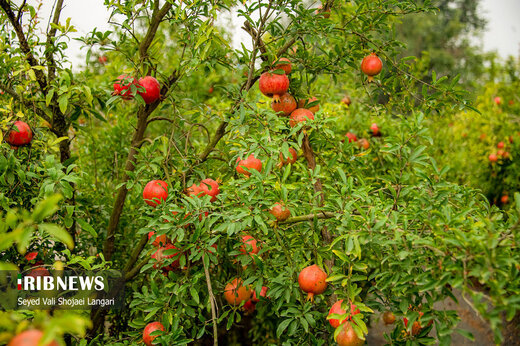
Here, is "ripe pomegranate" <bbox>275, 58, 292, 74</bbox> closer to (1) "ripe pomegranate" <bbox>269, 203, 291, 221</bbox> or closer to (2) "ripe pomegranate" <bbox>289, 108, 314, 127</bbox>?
(2) "ripe pomegranate" <bbox>289, 108, 314, 127</bbox>

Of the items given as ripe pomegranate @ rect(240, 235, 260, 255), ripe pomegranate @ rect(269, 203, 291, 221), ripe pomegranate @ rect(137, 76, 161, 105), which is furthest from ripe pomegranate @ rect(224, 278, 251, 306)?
ripe pomegranate @ rect(137, 76, 161, 105)

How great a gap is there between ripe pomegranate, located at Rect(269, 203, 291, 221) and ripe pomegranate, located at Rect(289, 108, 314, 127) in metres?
0.40

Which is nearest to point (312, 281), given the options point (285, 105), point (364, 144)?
point (285, 105)

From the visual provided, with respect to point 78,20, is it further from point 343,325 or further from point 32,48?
point 343,325

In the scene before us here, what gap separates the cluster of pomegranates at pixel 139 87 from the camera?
1580 millimetres

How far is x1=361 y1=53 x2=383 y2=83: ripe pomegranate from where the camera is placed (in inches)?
64.2

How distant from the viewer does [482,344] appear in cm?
361

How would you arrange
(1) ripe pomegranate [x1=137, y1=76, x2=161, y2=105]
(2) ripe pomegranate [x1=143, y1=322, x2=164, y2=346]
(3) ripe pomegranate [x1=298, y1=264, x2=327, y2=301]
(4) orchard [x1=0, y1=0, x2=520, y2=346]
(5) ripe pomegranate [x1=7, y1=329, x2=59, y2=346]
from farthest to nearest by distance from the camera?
1. (1) ripe pomegranate [x1=137, y1=76, x2=161, y2=105]
2. (2) ripe pomegranate [x1=143, y1=322, x2=164, y2=346]
3. (3) ripe pomegranate [x1=298, y1=264, x2=327, y2=301]
4. (4) orchard [x1=0, y1=0, x2=520, y2=346]
5. (5) ripe pomegranate [x1=7, y1=329, x2=59, y2=346]

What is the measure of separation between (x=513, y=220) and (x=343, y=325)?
560mm

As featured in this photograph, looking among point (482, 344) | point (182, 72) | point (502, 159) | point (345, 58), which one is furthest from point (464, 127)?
point (182, 72)

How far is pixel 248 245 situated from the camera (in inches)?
57.1

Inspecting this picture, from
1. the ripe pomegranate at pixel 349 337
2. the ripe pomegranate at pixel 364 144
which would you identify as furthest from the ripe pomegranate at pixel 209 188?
the ripe pomegranate at pixel 364 144

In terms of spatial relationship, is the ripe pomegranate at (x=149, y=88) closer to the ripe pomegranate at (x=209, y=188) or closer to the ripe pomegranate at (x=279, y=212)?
the ripe pomegranate at (x=209, y=188)

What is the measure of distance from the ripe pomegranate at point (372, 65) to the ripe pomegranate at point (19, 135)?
148 cm
